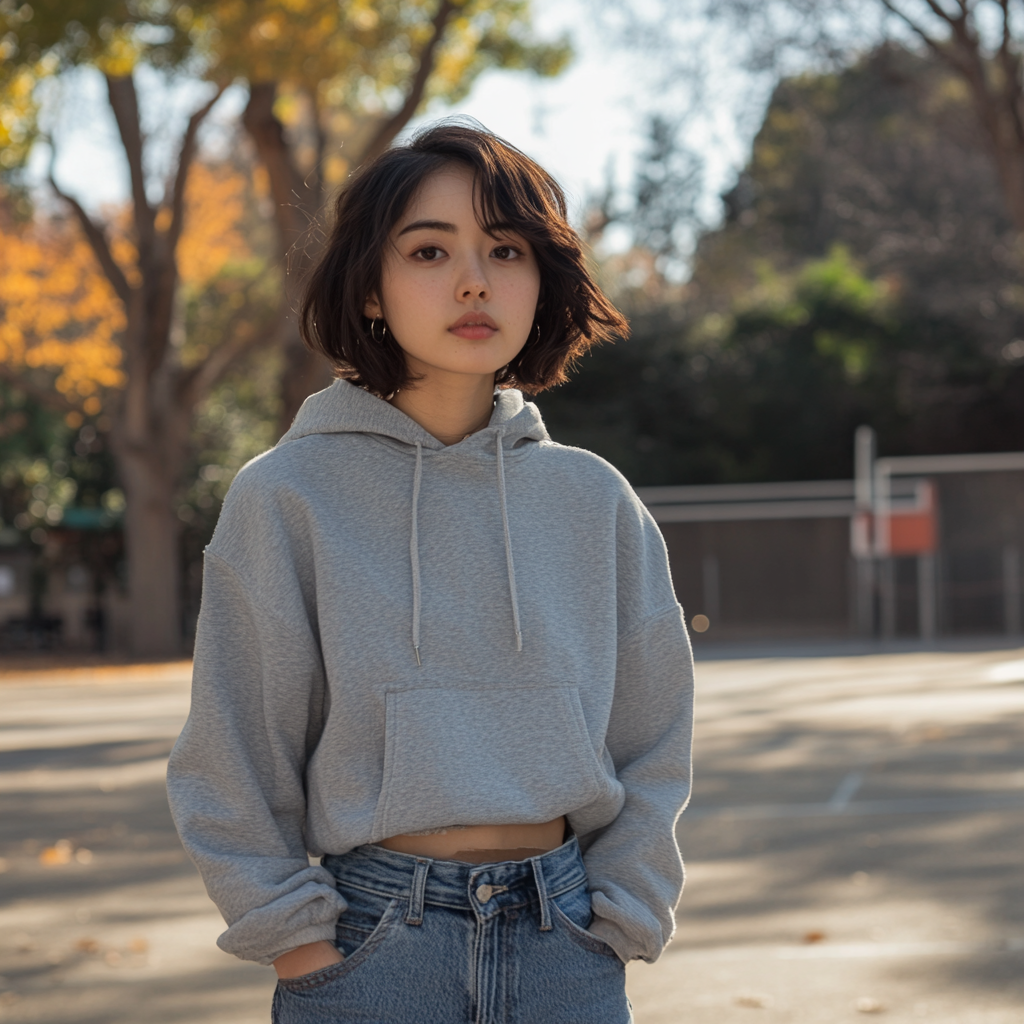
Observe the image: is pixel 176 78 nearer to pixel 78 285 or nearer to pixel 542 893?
pixel 78 285

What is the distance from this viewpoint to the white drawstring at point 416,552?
187cm

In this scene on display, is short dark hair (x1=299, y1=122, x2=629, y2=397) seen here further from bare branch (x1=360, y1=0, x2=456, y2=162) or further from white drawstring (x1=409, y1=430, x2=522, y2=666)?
bare branch (x1=360, y1=0, x2=456, y2=162)

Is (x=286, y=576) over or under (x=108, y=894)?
over

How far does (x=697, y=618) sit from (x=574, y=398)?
6073mm

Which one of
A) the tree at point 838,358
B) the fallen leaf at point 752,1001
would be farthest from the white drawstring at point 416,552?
the tree at point 838,358

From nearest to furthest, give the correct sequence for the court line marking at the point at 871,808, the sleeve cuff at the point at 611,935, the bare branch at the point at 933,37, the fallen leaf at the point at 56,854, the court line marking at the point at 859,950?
1. the sleeve cuff at the point at 611,935
2. the court line marking at the point at 859,950
3. the fallen leaf at the point at 56,854
4. the court line marking at the point at 871,808
5. the bare branch at the point at 933,37

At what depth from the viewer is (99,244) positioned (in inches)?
703

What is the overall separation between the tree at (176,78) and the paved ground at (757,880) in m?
4.28

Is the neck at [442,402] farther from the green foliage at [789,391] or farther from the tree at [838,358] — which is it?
the green foliage at [789,391]

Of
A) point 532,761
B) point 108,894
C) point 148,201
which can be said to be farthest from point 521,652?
point 148,201

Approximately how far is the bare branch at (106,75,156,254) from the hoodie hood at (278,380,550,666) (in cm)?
1674

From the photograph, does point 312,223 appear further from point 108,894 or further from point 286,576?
point 108,894

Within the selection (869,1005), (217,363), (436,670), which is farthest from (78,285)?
(436,670)

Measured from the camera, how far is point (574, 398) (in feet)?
84.3
